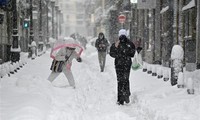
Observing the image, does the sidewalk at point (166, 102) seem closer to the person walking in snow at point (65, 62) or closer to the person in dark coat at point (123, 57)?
the person in dark coat at point (123, 57)

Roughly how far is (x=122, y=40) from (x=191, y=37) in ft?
26.4

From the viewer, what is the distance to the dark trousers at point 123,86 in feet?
36.8

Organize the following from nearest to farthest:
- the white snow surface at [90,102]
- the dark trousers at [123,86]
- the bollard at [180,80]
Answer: the white snow surface at [90,102]
the dark trousers at [123,86]
the bollard at [180,80]

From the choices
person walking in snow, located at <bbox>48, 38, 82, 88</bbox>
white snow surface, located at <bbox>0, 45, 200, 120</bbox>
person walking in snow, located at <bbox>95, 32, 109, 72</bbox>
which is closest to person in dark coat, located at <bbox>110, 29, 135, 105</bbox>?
white snow surface, located at <bbox>0, 45, 200, 120</bbox>

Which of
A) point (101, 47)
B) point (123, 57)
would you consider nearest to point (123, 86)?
point (123, 57)

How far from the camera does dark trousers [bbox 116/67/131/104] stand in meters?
11.2

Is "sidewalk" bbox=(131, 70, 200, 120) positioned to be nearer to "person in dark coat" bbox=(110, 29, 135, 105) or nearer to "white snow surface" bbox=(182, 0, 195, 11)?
"person in dark coat" bbox=(110, 29, 135, 105)

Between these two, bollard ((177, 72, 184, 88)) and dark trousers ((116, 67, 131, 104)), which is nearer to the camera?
dark trousers ((116, 67, 131, 104))

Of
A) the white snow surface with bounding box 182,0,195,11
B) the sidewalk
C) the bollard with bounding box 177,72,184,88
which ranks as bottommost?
the sidewalk

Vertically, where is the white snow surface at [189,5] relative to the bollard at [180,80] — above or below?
above

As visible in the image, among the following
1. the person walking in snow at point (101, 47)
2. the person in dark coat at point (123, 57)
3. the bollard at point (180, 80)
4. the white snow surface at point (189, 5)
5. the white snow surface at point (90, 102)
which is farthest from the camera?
the person walking in snow at point (101, 47)

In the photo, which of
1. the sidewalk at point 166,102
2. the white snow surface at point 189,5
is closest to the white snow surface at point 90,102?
the sidewalk at point 166,102

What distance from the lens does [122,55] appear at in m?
11.5

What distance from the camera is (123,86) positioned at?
11430 mm
